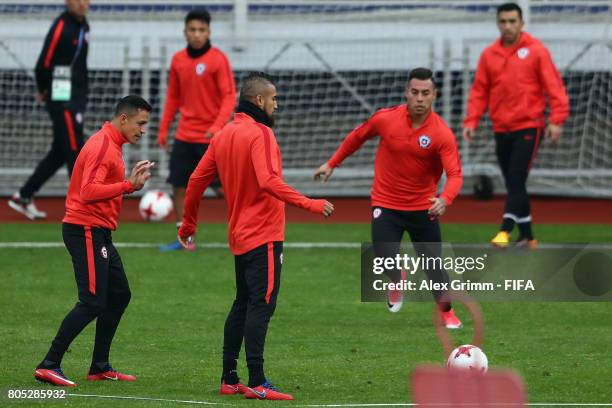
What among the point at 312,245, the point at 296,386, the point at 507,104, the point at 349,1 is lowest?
the point at 296,386

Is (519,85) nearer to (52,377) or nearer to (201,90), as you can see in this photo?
(201,90)

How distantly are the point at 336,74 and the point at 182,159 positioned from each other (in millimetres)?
5269

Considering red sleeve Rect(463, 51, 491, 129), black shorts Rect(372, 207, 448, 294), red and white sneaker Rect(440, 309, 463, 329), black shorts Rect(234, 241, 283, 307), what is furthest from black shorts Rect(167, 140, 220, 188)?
black shorts Rect(234, 241, 283, 307)

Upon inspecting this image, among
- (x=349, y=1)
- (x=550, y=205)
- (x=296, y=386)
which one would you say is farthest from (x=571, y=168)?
(x=296, y=386)

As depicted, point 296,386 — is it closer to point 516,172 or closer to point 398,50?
point 516,172

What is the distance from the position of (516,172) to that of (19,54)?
815 cm

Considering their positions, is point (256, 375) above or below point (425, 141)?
below

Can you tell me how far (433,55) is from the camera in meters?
18.8

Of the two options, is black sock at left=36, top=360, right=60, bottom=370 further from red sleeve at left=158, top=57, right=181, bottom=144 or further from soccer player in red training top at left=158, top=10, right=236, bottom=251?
red sleeve at left=158, top=57, right=181, bottom=144

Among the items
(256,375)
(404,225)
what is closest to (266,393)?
(256,375)

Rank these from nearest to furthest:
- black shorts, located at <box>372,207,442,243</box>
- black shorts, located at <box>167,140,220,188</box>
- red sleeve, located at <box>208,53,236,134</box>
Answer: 1. black shorts, located at <box>372,207,442,243</box>
2. red sleeve, located at <box>208,53,236,134</box>
3. black shorts, located at <box>167,140,220,188</box>

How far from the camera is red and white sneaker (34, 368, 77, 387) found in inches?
308

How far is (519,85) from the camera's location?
1327 cm

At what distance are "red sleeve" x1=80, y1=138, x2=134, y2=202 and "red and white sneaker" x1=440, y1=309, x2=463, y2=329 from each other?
121 inches
